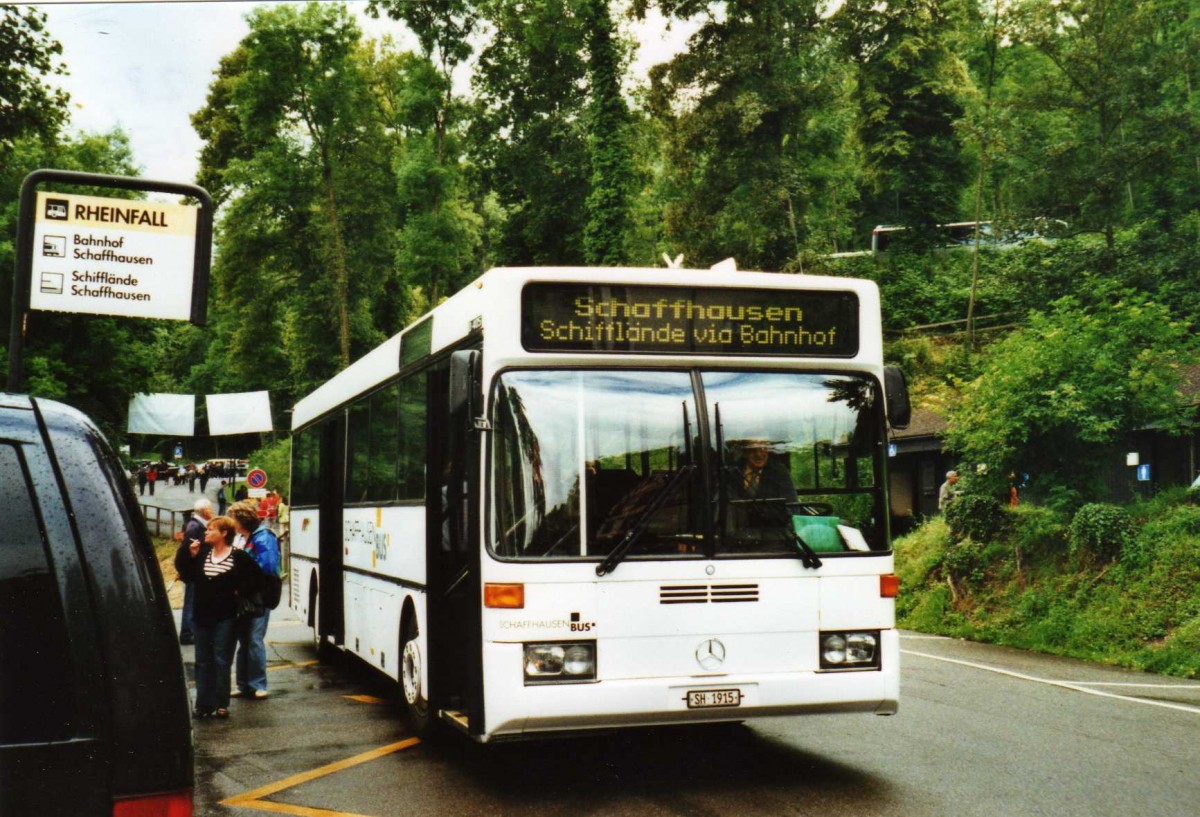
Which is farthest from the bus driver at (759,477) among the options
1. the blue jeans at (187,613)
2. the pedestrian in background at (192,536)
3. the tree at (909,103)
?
the tree at (909,103)

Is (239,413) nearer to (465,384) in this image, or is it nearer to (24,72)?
(24,72)

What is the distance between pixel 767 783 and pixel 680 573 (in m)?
1.45

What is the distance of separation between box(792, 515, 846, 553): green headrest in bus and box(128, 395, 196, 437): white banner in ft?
123

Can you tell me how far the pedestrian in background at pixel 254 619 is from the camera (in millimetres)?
11703

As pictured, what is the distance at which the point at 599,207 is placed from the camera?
41.0 m

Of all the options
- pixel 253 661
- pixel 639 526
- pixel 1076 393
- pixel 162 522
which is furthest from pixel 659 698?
pixel 162 522

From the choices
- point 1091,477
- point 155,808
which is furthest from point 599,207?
point 155,808

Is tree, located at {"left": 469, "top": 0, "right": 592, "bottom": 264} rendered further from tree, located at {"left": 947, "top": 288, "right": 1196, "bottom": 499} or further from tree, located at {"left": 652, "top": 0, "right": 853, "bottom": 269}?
tree, located at {"left": 947, "top": 288, "right": 1196, "bottom": 499}

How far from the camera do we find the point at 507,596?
23.3 ft

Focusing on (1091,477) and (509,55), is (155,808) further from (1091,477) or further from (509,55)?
(509,55)

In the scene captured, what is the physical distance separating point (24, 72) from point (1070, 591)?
2304 centimetres

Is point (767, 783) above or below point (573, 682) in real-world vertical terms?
below

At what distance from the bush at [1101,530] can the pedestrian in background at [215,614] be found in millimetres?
11976

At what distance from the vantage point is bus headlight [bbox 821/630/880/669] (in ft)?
24.6
